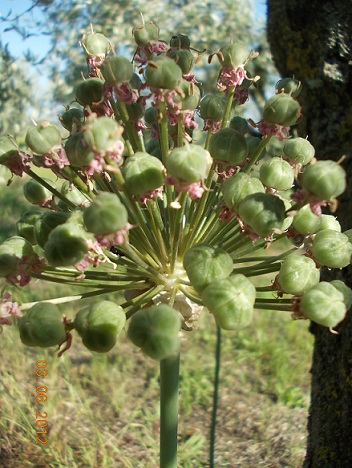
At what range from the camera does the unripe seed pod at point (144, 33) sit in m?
1.32

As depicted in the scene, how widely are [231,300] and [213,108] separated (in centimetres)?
60

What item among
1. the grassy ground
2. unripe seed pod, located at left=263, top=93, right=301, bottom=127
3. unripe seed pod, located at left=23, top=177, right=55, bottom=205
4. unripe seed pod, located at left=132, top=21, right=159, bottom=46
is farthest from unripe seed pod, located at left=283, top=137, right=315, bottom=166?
the grassy ground

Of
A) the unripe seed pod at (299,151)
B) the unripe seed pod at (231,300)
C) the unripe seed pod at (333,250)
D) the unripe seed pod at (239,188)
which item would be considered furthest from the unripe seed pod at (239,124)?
the unripe seed pod at (231,300)

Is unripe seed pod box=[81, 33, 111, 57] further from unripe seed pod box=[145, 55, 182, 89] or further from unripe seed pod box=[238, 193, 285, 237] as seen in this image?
unripe seed pod box=[238, 193, 285, 237]

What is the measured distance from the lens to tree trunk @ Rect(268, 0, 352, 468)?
1648mm

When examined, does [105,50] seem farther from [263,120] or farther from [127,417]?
[127,417]

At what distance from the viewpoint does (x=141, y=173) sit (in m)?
1.04

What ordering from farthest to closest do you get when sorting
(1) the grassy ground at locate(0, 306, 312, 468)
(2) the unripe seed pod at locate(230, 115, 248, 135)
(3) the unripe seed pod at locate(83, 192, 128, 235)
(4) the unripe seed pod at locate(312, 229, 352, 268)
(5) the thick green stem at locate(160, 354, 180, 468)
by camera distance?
(1) the grassy ground at locate(0, 306, 312, 468) < (2) the unripe seed pod at locate(230, 115, 248, 135) < (5) the thick green stem at locate(160, 354, 180, 468) < (4) the unripe seed pod at locate(312, 229, 352, 268) < (3) the unripe seed pod at locate(83, 192, 128, 235)

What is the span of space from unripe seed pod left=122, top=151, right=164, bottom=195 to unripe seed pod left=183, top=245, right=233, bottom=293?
0.17m

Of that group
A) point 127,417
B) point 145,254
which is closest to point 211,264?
point 145,254

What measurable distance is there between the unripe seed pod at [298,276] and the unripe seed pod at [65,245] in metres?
0.45

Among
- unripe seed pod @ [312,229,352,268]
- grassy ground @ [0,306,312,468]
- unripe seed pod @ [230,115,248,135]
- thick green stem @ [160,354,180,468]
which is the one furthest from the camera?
grassy ground @ [0,306,312,468]

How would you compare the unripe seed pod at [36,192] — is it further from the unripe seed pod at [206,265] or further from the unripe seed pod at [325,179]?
the unripe seed pod at [325,179]

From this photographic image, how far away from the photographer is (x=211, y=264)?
103cm
